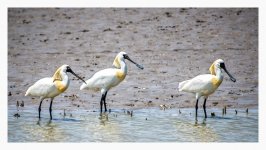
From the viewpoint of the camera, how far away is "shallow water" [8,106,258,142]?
13.2 meters

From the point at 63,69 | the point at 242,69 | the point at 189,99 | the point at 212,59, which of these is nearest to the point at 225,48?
the point at 212,59

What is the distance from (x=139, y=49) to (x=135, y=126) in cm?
855

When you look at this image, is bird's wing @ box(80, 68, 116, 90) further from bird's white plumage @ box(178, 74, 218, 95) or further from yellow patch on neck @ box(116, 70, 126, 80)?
bird's white plumage @ box(178, 74, 218, 95)

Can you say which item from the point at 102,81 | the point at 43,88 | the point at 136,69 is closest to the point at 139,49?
the point at 136,69

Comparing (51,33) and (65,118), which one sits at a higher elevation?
(51,33)

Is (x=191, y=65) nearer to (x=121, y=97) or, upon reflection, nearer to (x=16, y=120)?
(x=121, y=97)

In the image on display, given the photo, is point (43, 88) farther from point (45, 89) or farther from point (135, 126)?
point (135, 126)

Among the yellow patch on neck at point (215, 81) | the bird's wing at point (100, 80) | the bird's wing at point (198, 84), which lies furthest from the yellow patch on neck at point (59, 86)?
the yellow patch on neck at point (215, 81)

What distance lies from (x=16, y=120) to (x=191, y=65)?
6.90 m

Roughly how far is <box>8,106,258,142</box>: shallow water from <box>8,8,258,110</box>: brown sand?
92cm

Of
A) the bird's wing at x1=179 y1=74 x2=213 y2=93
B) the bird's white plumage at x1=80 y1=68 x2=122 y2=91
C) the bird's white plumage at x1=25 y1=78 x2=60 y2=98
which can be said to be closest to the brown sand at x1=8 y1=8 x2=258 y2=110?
the bird's white plumage at x1=80 y1=68 x2=122 y2=91

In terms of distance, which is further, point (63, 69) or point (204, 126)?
point (63, 69)

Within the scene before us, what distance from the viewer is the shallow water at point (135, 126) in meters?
13.2

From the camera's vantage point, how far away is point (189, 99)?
55.3 feet
